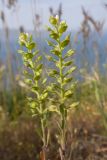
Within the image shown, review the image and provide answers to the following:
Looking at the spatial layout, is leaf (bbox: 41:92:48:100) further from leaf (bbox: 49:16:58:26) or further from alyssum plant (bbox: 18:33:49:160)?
leaf (bbox: 49:16:58:26)

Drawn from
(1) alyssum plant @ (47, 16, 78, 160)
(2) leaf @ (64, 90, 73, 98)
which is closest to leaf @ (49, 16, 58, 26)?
(1) alyssum plant @ (47, 16, 78, 160)

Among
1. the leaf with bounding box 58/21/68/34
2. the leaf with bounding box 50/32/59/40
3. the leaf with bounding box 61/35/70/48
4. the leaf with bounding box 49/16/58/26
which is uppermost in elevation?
the leaf with bounding box 49/16/58/26

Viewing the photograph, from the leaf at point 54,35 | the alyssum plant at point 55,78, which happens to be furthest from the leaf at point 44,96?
the leaf at point 54,35

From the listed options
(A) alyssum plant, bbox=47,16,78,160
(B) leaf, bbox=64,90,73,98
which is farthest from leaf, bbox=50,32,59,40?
(B) leaf, bbox=64,90,73,98

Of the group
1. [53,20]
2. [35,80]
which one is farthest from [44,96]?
[53,20]

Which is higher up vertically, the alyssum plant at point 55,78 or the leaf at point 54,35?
the leaf at point 54,35

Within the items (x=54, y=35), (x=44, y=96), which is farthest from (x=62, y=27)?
(x=44, y=96)

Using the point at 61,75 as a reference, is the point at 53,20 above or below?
above

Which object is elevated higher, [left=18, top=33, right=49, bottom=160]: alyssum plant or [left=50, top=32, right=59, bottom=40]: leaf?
[left=50, top=32, right=59, bottom=40]: leaf

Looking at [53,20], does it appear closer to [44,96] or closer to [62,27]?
[62,27]

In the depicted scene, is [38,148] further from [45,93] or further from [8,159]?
[45,93]

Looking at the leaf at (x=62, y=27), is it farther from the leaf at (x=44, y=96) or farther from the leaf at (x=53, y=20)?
the leaf at (x=44, y=96)
